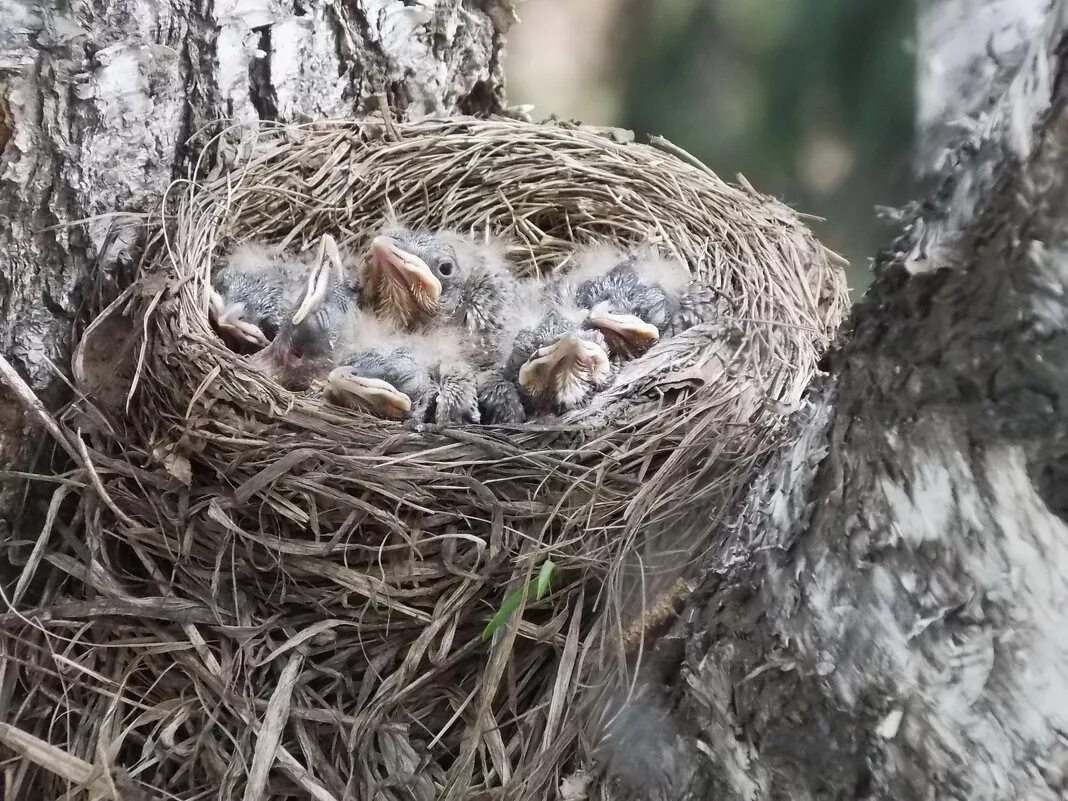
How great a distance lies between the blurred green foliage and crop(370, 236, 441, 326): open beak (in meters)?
0.51

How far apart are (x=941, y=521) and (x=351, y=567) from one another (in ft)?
2.03

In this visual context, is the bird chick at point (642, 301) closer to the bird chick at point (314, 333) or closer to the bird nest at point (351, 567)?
the bird nest at point (351, 567)

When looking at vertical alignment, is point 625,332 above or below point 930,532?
below

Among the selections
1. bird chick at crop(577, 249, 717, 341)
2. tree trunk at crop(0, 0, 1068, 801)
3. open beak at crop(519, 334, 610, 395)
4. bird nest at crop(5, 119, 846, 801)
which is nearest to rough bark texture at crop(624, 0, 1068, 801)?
tree trunk at crop(0, 0, 1068, 801)

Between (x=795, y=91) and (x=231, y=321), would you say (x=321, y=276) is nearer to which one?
(x=231, y=321)

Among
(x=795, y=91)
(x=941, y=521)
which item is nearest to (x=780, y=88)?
(x=795, y=91)

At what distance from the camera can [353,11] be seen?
1326 millimetres

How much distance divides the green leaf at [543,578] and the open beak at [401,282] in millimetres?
576

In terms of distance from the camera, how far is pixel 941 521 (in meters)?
0.44

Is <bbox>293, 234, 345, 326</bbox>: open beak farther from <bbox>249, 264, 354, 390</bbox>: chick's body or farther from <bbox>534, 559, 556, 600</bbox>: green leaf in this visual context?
<bbox>534, 559, 556, 600</bbox>: green leaf

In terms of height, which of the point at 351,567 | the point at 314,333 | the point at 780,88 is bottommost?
the point at 351,567

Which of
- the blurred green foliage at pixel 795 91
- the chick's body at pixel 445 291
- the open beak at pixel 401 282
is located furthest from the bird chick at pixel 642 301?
the blurred green foliage at pixel 795 91

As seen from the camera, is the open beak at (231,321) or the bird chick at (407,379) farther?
the open beak at (231,321)

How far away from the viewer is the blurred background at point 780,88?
0.42m
